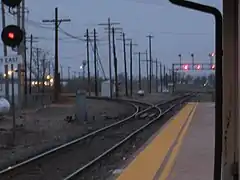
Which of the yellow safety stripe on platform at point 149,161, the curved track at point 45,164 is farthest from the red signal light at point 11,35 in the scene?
the yellow safety stripe on platform at point 149,161

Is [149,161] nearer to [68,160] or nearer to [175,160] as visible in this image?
[175,160]

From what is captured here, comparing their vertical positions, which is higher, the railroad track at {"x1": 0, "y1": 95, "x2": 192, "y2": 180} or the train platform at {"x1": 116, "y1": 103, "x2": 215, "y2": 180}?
the train platform at {"x1": 116, "y1": 103, "x2": 215, "y2": 180}

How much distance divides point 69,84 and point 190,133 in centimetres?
9810

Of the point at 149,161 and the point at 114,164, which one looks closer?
the point at 149,161

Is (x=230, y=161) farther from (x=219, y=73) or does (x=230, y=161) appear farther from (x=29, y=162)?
(x=29, y=162)

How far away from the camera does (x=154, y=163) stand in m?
11.7

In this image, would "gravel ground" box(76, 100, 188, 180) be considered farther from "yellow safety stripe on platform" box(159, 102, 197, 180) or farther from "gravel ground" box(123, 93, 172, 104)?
"gravel ground" box(123, 93, 172, 104)

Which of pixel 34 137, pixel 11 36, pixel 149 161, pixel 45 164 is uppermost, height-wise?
pixel 11 36

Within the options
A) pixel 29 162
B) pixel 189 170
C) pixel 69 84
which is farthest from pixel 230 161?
pixel 69 84

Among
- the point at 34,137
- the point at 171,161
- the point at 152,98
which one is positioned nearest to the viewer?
the point at 171,161

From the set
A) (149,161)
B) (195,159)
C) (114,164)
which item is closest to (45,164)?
(114,164)

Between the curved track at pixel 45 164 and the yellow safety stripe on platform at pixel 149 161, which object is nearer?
the yellow safety stripe on platform at pixel 149 161

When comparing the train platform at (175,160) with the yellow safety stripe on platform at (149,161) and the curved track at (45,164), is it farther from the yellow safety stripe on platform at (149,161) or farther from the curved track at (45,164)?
the curved track at (45,164)

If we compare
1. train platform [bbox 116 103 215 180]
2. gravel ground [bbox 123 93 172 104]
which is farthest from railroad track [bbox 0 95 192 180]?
gravel ground [bbox 123 93 172 104]
